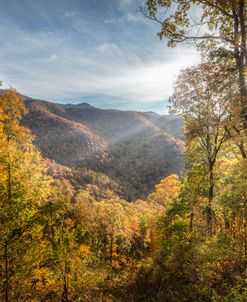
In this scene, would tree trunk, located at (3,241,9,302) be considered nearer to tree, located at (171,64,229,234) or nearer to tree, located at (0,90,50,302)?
tree, located at (0,90,50,302)

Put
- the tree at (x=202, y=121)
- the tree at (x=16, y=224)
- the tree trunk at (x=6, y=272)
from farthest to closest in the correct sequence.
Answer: the tree at (x=202, y=121), the tree trunk at (x=6, y=272), the tree at (x=16, y=224)

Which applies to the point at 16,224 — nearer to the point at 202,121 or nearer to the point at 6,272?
the point at 6,272

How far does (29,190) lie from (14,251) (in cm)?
255

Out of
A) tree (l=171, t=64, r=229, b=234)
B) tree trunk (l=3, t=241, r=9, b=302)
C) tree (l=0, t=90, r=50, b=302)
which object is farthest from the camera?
tree (l=171, t=64, r=229, b=234)

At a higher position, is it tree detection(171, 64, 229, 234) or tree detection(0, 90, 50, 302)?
tree detection(171, 64, 229, 234)

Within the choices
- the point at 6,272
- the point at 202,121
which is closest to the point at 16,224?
the point at 6,272

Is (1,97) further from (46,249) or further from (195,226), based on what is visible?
(195,226)

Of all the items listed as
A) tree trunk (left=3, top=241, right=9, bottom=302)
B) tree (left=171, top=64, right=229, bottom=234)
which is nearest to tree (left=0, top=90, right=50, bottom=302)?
tree trunk (left=3, top=241, right=9, bottom=302)

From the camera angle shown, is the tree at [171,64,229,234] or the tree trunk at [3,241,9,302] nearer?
the tree trunk at [3,241,9,302]

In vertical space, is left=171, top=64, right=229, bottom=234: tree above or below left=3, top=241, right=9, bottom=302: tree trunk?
above

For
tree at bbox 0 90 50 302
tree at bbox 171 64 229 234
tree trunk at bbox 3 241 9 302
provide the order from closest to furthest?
tree at bbox 0 90 50 302
tree trunk at bbox 3 241 9 302
tree at bbox 171 64 229 234

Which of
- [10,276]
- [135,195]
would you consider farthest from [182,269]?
[135,195]

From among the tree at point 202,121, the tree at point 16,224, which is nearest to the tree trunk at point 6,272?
the tree at point 16,224

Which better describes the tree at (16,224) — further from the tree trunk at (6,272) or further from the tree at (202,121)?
the tree at (202,121)
